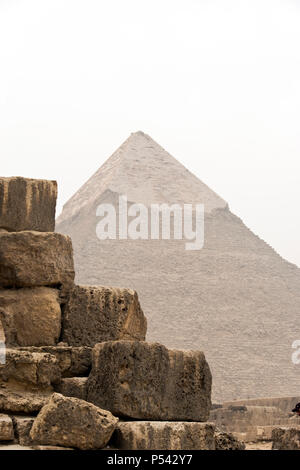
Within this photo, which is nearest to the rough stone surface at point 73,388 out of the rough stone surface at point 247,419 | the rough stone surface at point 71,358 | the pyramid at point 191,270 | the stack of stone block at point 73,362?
the stack of stone block at point 73,362

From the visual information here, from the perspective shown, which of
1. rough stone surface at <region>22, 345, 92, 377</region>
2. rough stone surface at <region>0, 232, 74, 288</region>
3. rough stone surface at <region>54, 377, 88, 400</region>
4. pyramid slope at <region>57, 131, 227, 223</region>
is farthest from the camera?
pyramid slope at <region>57, 131, 227, 223</region>

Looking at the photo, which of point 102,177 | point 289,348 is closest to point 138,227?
point 102,177

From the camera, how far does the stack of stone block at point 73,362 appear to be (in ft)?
22.1

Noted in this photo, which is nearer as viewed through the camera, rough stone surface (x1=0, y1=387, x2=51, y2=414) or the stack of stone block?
the stack of stone block

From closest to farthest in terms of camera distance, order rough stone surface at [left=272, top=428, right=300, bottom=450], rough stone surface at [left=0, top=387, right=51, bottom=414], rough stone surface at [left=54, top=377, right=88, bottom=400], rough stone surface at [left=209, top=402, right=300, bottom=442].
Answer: rough stone surface at [left=0, top=387, right=51, bottom=414] < rough stone surface at [left=54, top=377, right=88, bottom=400] < rough stone surface at [left=272, top=428, right=300, bottom=450] < rough stone surface at [left=209, top=402, right=300, bottom=442]

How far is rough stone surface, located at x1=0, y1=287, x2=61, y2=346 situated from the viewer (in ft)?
24.8

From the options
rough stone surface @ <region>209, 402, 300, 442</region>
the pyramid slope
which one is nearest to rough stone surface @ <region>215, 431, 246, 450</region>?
rough stone surface @ <region>209, 402, 300, 442</region>

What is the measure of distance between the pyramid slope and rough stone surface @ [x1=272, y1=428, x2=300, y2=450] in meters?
104

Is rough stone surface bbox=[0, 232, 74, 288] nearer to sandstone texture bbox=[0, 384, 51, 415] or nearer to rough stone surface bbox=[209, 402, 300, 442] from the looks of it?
sandstone texture bbox=[0, 384, 51, 415]

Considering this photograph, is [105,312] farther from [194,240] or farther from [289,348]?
[194,240]

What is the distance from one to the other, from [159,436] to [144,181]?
4536 inches

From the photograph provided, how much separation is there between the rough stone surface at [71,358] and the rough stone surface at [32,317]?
0.22 metres

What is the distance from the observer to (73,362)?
736 cm

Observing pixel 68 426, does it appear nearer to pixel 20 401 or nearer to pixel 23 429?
pixel 23 429
